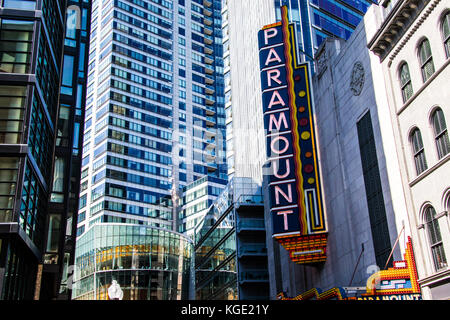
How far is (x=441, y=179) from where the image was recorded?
24.6m

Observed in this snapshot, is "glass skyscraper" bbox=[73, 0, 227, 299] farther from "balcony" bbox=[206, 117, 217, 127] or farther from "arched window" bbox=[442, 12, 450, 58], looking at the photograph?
"arched window" bbox=[442, 12, 450, 58]

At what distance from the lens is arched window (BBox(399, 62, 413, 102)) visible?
1120 inches

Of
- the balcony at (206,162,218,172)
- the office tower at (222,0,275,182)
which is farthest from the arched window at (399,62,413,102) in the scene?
the balcony at (206,162,218,172)

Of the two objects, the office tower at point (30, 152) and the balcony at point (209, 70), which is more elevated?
the balcony at point (209, 70)

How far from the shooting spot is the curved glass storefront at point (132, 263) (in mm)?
96188

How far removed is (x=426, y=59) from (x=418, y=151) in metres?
4.47

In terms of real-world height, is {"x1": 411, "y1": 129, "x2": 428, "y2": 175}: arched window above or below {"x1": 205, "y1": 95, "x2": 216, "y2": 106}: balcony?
below

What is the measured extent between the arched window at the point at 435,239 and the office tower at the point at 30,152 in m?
18.5

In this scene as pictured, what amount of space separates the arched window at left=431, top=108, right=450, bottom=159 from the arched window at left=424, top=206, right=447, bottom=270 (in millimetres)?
3031

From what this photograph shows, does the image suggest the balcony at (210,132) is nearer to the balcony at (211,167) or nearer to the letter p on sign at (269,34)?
the balcony at (211,167)

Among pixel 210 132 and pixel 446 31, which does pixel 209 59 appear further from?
pixel 446 31

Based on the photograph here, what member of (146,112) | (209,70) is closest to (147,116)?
(146,112)

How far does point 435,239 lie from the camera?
25609mm

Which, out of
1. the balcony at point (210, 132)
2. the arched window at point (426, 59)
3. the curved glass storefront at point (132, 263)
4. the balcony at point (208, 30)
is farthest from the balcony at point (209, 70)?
the arched window at point (426, 59)
